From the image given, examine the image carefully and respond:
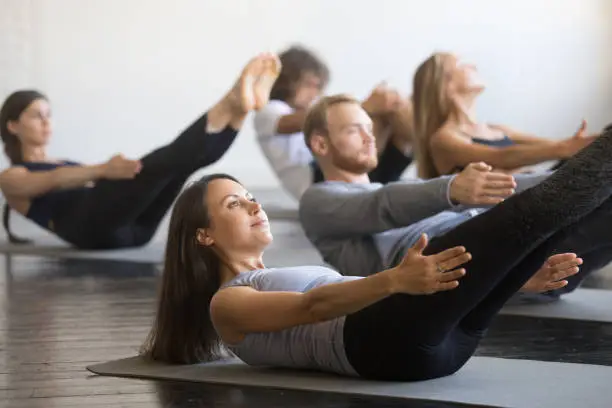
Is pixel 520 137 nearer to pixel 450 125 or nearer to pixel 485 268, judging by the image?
pixel 450 125

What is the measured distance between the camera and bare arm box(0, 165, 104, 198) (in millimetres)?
4718

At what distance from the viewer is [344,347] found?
235 cm

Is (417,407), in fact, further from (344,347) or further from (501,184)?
(501,184)

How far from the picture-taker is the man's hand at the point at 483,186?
2.77 metres

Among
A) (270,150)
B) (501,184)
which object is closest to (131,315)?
(501,184)

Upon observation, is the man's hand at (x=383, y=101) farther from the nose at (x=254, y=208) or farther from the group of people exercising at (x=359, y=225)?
the nose at (x=254, y=208)

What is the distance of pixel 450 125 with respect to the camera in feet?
13.6

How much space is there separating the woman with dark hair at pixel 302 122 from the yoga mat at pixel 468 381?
226cm

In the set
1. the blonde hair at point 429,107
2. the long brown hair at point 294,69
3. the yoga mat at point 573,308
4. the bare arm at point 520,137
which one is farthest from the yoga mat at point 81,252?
the yoga mat at point 573,308

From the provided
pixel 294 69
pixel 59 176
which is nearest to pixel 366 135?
pixel 59 176

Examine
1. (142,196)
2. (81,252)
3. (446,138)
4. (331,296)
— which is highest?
(331,296)

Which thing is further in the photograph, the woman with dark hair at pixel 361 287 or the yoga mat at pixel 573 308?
the yoga mat at pixel 573 308

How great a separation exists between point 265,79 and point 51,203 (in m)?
1.16

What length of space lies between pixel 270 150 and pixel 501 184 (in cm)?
306
